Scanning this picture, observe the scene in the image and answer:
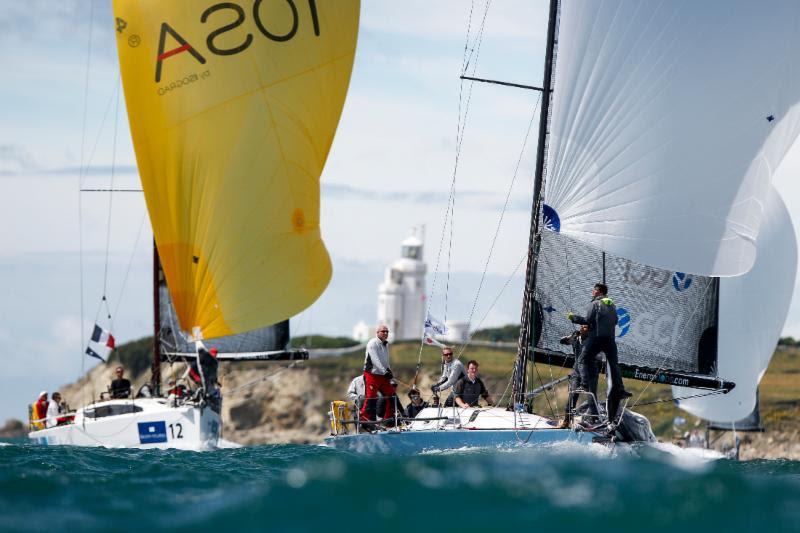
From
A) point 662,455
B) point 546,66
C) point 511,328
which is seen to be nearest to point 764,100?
point 546,66

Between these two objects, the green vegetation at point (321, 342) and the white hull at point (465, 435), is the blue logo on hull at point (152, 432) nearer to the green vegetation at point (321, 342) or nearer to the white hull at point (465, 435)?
the white hull at point (465, 435)

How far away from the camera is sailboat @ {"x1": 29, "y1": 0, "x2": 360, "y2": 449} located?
25984 mm

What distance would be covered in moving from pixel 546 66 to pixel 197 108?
6.87 meters

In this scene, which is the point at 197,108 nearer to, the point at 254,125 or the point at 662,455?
the point at 254,125

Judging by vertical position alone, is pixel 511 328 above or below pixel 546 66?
below

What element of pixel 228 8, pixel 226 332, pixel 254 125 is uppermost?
pixel 228 8

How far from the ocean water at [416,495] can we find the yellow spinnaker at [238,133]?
7.10 meters

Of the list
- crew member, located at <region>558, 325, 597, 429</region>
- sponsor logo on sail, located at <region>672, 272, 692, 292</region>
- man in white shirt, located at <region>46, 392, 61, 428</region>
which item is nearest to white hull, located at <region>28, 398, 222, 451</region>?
man in white shirt, located at <region>46, 392, 61, 428</region>

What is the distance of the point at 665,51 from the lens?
22266mm

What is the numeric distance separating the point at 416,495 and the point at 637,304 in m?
9.49

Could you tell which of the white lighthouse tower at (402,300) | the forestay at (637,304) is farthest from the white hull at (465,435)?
the white lighthouse tower at (402,300)

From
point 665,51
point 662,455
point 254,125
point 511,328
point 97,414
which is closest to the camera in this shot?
point 662,455

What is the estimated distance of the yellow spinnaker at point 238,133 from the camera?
1022 inches

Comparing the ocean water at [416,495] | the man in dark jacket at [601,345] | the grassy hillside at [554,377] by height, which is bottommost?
the grassy hillside at [554,377]
